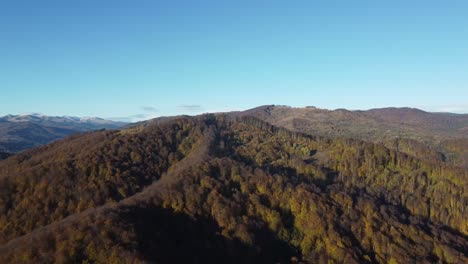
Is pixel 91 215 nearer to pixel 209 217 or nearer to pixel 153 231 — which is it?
pixel 153 231

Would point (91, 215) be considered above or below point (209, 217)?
above

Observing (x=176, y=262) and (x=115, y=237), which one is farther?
(x=176, y=262)

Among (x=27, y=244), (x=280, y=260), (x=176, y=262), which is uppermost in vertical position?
(x=27, y=244)

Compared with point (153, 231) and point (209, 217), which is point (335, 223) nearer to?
point (209, 217)

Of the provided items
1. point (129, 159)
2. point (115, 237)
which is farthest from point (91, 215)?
point (129, 159)

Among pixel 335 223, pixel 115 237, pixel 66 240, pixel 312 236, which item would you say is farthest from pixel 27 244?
pixel 335 223

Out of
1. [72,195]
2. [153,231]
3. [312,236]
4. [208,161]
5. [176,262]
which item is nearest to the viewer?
[176,262]

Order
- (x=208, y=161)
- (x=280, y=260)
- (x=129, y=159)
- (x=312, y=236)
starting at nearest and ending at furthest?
(x=280, y=260)
(x=312, y=236)
(x=208, y=161)
(x=129, y=159)

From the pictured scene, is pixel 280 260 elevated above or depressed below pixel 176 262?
below

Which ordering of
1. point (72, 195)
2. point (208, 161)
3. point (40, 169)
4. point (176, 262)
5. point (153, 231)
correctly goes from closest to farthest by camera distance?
point (176, 262) → point (153, 231) → point (72, 195) → point (40, 169) → point (208, 161)
